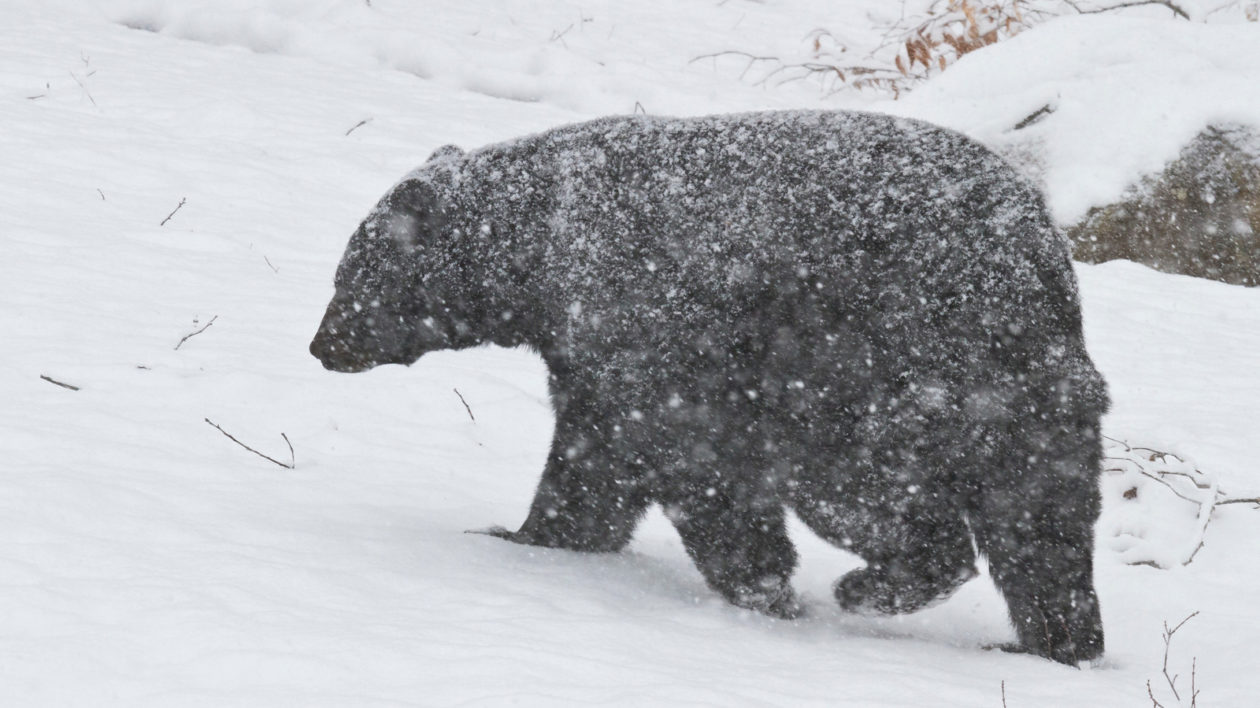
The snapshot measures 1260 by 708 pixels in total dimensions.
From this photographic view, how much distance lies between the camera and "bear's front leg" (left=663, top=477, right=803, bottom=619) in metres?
3.68

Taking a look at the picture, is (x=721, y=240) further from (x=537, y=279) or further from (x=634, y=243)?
(x=537, y=279)

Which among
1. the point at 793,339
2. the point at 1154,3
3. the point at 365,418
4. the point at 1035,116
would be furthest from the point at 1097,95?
the point at 365,418

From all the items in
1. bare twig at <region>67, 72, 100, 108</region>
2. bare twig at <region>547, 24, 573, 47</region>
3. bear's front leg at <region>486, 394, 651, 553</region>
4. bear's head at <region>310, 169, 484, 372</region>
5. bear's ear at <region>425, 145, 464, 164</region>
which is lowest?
bare twig at <region>547, 24, 573, 47</region>

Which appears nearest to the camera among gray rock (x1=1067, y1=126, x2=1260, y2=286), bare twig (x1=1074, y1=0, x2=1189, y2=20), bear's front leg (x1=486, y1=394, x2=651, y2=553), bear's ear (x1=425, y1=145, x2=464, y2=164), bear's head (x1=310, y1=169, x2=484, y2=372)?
bear's front leg (x1=486, y1=394, x2=651, y2=553)

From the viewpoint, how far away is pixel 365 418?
203 inches

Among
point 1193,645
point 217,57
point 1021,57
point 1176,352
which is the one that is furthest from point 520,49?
point 1193,645

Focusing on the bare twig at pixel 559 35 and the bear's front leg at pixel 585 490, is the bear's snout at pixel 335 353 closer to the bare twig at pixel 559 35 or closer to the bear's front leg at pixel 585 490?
the bear's front leg at pixel 585 490

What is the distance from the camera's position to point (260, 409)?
488 cm

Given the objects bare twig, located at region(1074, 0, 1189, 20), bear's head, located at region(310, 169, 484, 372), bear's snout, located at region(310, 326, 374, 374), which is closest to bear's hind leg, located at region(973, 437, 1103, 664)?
bear's head, located at region(310, 169, 484, 372)

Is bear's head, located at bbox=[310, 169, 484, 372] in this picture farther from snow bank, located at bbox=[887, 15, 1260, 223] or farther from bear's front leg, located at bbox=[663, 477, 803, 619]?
snow bank, located at bbox=[887, 15, 1260, 223]

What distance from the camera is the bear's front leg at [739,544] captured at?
3684 millimetres

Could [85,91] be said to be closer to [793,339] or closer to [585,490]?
[585,490]

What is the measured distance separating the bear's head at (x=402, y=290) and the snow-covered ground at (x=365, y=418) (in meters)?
0.60

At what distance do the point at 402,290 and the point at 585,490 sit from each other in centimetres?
104
